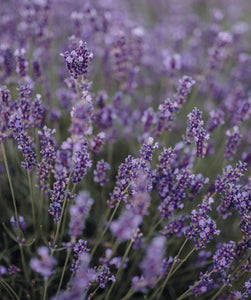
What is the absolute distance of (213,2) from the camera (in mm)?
6938

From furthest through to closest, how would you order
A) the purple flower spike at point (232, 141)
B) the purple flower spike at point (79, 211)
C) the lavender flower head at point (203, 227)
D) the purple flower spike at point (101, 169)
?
1. the purple flower spike at point (232, 141)
2. the purple flower spike at point (101, 169)
3. the lavender flower head at point (203, 227)
4. the purple flower spike at point (79, 211)

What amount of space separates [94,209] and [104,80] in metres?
1.54

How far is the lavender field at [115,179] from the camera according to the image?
1483mm

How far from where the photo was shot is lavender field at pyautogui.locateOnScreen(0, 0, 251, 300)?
1483 millimetres

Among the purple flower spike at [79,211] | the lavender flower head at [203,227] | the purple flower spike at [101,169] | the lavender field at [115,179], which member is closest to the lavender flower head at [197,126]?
the lavender field at [115,179]

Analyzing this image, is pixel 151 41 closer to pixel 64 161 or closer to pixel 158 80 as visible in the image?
pixel 158 80

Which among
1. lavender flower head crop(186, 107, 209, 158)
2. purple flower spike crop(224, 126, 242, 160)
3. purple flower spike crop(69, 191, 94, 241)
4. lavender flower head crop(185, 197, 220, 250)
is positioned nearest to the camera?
purple flower spike crop(69, 191, 94, 241)

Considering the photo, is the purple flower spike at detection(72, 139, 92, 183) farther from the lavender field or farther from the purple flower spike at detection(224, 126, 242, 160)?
the purple flower spike at detection(224, 126, 242, 160)

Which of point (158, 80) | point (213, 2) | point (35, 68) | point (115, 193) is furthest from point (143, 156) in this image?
point (213, 2)

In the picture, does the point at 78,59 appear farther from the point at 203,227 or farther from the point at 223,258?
the point at 223,258

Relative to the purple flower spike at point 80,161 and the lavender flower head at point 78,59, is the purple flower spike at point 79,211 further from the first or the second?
the lavender flower head at point 78,59

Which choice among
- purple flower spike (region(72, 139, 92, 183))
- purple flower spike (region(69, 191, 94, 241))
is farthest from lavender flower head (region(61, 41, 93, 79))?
purple flower spike (region(69, 191, 94, 241))

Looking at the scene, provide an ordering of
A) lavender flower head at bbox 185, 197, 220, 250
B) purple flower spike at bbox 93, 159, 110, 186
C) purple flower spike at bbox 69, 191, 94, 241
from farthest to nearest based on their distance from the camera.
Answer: purple flower spike at bbox 93, 159, 110, 186, lavender flower head at bbox 185, 197, 220, 250, purple flower spike at bbox 69, 191, 94, 241

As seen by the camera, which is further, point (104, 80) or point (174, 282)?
point (104, 80)
